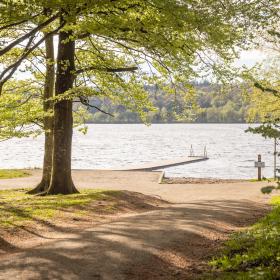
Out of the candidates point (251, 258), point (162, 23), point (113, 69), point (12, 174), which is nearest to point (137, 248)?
point (251, 258)

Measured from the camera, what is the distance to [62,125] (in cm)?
2011

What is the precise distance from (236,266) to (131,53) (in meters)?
13.8

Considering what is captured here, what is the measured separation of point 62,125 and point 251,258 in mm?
13153

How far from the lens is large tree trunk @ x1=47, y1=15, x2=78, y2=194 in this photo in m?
20.1

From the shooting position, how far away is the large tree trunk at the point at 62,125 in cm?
2008

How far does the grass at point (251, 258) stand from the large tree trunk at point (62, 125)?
1090 cm

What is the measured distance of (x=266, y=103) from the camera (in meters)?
38.9

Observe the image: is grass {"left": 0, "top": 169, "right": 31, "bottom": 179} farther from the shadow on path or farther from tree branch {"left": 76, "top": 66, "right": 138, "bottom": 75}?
the shadow on path

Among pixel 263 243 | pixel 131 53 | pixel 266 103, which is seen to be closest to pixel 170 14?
pixel 263 243

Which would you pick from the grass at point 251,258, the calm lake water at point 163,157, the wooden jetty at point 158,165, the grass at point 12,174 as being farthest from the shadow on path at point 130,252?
the wooden jetty at point 158,165

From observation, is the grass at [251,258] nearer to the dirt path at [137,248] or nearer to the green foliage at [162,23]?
the dirt path at [137,248]

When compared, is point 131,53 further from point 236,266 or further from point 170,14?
point 236,266

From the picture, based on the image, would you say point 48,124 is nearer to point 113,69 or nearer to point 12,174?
point 113,69

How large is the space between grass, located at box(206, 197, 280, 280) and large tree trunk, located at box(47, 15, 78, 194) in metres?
10.9
